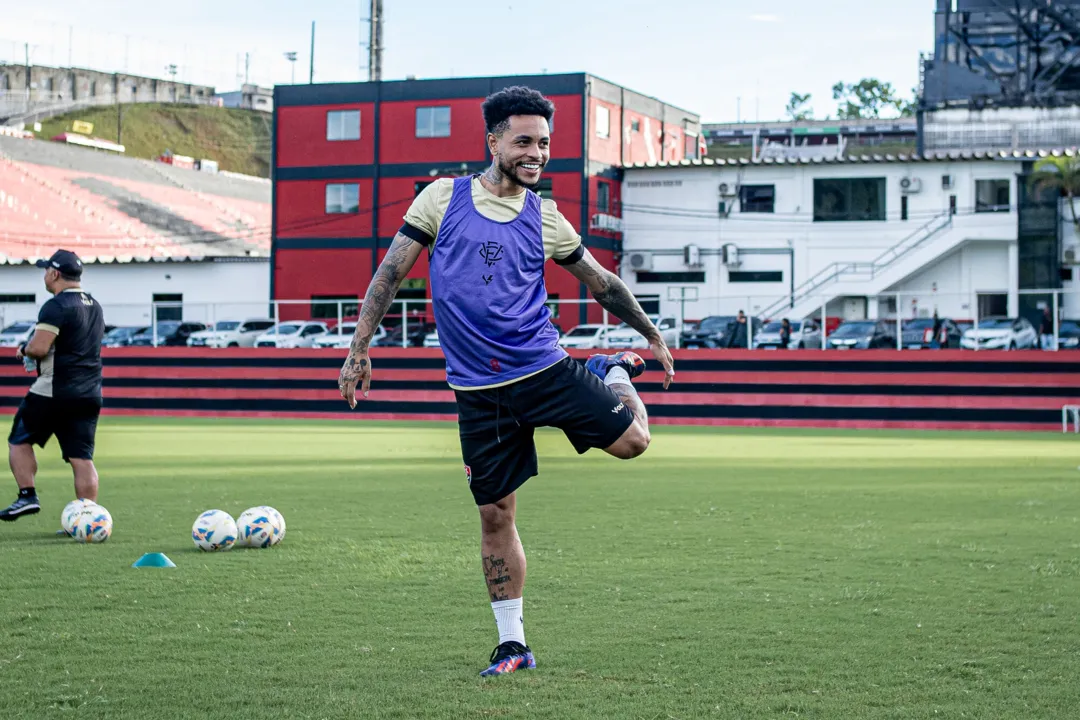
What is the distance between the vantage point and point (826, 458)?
1797cm

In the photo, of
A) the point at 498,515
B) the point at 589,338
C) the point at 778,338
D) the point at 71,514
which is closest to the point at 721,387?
the point at 778,338

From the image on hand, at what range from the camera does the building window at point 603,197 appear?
49331mm

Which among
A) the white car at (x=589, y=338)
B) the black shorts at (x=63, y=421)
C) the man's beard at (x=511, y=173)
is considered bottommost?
the black shorts at (x=63, y=421)

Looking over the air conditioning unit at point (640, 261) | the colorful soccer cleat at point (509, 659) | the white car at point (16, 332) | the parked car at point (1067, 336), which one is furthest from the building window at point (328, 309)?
the colorful soccer cleat at point (509, 659)

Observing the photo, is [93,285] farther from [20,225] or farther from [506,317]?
[506,317]

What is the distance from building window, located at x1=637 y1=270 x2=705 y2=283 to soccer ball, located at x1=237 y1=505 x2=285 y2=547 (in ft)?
133

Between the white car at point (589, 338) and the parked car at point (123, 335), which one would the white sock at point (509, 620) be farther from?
the parked car at point (123, 335)

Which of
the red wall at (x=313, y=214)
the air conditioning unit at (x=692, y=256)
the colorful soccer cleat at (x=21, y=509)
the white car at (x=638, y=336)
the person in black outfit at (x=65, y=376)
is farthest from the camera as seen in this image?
the red wall at (x=313, y=214)

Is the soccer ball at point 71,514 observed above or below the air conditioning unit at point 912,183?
below

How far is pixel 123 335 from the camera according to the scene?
37031 millimetres

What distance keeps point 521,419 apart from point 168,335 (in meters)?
30.9

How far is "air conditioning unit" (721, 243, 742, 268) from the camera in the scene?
157 feet

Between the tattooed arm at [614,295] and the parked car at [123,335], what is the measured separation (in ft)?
101

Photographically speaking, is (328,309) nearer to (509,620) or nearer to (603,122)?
(603,122)
